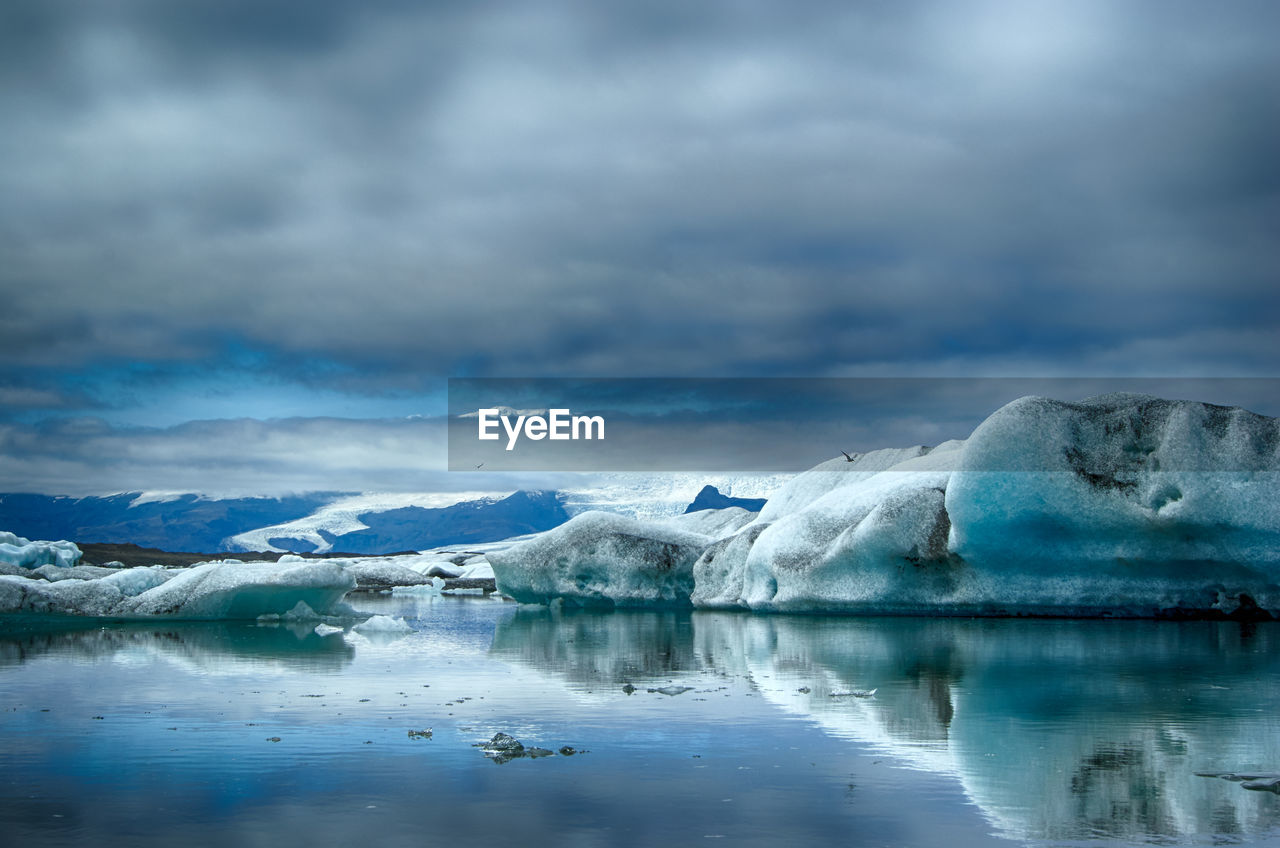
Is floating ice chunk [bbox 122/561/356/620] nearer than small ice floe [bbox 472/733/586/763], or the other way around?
small ice floe [bbox 472/733/586/763]

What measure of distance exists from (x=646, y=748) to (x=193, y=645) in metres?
11.9

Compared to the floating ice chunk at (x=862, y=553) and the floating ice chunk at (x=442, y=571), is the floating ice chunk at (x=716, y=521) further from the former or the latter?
the floating ice chunk at (x=442, y=571)

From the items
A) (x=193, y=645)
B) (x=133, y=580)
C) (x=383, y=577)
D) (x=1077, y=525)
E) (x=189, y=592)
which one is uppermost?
(x=1077, y=525)

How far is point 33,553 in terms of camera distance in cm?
4559

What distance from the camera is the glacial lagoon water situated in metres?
5.60

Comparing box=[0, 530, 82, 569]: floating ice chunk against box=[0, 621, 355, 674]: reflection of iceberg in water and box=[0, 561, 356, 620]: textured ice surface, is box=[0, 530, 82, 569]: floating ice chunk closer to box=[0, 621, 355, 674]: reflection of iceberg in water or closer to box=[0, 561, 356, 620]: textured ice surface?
box=[0, 561, 356, 620]: textured ice surface

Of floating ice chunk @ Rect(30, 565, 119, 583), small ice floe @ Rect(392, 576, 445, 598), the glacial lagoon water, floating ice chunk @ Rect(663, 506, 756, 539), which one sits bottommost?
small ice floe @ Rect(392, 576, 445, 598)

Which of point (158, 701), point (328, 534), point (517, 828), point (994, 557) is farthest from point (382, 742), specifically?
point (328, 534)

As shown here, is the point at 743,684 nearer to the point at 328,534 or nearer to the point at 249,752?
the point at 249,752

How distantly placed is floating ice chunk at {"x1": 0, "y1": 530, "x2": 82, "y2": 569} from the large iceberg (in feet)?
105

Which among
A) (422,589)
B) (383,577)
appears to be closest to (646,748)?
(422,589)

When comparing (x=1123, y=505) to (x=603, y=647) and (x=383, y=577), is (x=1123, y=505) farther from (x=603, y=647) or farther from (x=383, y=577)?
(x=383, y=577)

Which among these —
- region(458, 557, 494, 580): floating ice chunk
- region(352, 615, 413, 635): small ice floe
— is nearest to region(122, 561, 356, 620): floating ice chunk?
region(352, 615, 413, 635): small ice floe

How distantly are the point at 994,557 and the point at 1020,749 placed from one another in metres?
16.5
